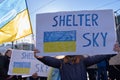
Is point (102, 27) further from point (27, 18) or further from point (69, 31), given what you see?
point (27, 18)

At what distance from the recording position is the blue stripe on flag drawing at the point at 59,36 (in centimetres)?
542

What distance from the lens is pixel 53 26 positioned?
5.50 m

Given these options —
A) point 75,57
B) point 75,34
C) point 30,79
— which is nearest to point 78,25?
point 75,34

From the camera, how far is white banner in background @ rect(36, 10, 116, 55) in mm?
5328

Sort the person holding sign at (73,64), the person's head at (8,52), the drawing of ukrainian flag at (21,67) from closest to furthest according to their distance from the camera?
the person holding sign at (73,64), the person's head at (8,52), the drawing of ukrainian flag at (21,67)

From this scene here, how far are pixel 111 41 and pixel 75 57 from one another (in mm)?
554

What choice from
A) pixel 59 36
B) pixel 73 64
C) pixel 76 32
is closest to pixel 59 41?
pixel 59 36

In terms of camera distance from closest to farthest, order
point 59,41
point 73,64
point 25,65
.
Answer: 1. point 73,64
2. point 59,41
3. point 25,65

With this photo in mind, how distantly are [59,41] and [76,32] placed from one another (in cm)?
28

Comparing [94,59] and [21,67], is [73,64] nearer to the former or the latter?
[94,59]

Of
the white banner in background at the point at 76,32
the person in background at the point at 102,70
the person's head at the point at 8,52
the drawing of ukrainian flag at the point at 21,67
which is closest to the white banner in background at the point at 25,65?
the drawing of ukrainian flag at the point at 21,67

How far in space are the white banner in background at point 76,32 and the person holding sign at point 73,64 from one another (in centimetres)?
9

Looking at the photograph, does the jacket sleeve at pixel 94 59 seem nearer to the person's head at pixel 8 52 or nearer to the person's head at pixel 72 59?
the person's head at pixel 72 59

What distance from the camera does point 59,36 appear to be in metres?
5.45
